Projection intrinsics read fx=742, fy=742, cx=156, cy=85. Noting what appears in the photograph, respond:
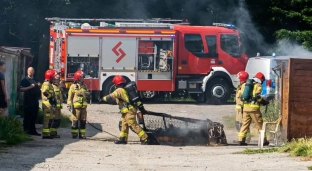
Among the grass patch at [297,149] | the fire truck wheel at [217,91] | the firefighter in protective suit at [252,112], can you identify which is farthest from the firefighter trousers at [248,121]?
the fire truck wheel at [217,91]

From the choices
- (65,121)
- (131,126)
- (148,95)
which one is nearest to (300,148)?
(131,126)

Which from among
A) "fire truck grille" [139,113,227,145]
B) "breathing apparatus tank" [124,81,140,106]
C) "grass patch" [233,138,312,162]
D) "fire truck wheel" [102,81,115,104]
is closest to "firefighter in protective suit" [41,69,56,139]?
"breathing apparatus tank" [124,81,140,106]

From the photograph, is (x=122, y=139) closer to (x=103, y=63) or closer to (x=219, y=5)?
(x=103, y=63)

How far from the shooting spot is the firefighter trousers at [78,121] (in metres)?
16.8

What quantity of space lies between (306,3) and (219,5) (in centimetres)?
370

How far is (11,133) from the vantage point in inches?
588

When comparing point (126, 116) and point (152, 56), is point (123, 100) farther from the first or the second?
point (152, 56)

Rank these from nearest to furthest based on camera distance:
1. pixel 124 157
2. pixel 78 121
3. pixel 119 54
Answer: pixel 124 157 < pixel 78 121 < pixel 119 54

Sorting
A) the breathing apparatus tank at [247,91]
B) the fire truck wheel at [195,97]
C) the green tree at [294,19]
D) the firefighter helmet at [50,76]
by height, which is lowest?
the fire truck wheel at [195,97]

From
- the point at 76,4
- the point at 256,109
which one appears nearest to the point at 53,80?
the point at 256,109

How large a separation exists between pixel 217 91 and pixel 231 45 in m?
1.80

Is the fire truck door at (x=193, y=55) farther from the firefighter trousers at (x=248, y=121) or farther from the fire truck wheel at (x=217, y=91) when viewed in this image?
the firefighter trousers at (x=248, y=121)

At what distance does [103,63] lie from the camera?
25.5 metres

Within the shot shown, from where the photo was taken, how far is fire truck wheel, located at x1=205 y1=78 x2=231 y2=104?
85.8 ft
